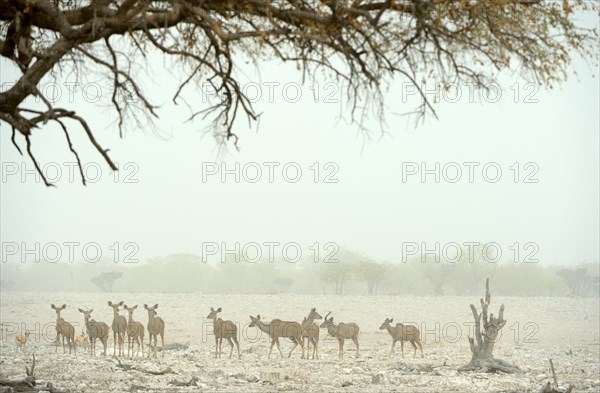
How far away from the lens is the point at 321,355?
21453 mm

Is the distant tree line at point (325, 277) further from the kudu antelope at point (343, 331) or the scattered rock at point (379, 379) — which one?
the scattered rock at point (379, 379)

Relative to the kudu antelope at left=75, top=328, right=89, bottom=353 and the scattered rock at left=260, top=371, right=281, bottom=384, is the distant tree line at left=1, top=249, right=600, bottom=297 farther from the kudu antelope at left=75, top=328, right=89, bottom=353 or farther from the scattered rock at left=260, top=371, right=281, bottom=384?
the scattered rock at left=260, top=371, right=281, bottom=384

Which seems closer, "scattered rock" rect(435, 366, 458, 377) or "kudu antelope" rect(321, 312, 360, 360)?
"scattered rock" rect(435, 366, 458, 377)

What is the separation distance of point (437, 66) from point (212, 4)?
2.55 metres

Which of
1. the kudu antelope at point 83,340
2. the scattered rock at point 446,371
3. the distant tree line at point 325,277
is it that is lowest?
the scattered rock at point 446,371

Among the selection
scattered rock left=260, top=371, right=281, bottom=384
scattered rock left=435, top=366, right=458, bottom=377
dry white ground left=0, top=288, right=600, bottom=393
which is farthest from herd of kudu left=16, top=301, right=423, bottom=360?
scattered rock left=260, top=371, right=281, bottom=384

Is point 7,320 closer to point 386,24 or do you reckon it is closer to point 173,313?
point 173,313

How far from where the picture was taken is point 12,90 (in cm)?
946

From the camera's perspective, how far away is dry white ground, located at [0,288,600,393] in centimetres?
1512

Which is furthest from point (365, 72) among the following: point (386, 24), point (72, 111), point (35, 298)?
point (35, 298)

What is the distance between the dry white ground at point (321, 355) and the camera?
1512 centimetres

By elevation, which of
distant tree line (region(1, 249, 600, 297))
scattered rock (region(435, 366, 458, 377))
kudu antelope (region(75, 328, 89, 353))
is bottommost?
scattered rock (region(435, 366, 458, 377))

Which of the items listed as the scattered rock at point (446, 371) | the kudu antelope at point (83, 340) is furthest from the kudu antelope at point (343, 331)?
the kudu antelope at point (83, 340)

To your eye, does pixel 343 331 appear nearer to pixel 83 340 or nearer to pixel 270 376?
pixel 270 376
